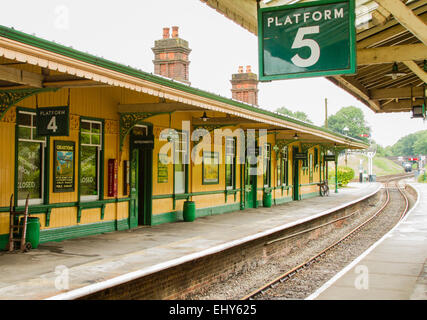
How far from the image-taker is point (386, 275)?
834cm

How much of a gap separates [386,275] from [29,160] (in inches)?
257

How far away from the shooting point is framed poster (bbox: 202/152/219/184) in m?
15.5

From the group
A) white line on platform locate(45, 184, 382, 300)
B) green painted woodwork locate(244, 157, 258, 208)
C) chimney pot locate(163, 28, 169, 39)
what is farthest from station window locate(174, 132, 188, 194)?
chimney pot locate(163, 28, 169, 39)

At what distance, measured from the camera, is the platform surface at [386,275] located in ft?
23.0

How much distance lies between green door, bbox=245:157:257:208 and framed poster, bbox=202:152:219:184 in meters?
2.51

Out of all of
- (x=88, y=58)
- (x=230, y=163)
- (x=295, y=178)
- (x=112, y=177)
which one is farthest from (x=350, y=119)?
(x=88, y=58)

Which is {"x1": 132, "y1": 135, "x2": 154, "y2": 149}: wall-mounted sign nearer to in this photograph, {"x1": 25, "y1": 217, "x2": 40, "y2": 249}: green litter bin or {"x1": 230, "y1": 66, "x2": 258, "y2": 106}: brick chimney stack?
{"x1": 25, "y1": 217, "x2": 40, "y2": 249}: green litter bin

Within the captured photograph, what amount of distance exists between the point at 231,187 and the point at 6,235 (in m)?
9.78

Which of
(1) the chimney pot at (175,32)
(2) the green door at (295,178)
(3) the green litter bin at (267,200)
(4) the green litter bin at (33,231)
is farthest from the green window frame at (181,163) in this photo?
(2) the green door at (295,178)

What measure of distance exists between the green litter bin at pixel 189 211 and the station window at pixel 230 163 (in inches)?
135

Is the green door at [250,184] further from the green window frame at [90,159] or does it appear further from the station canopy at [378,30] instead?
the station canopy at [378,30]

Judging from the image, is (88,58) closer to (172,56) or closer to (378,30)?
(378,30)

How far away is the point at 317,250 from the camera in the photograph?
544 inches

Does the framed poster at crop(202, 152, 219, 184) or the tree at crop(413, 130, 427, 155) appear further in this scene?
the tree at crop(413, 130, 427, 155)
